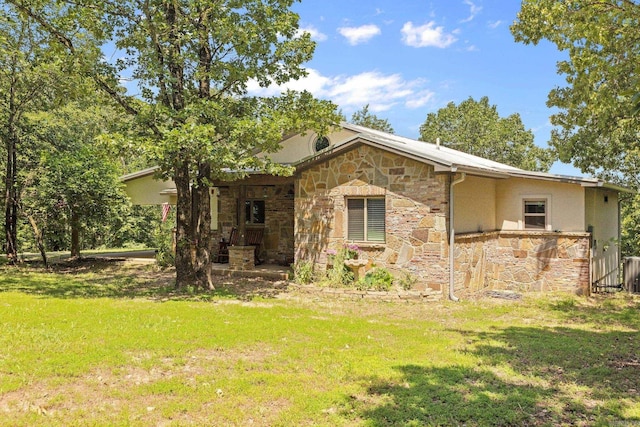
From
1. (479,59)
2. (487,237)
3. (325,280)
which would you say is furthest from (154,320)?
A: (479,59)

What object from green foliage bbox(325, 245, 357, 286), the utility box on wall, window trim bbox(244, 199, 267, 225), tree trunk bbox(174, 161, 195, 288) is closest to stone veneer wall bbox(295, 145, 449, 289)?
green foliage bbox(325, 245, 357, 286)

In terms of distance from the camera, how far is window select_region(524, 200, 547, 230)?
13.0 metres

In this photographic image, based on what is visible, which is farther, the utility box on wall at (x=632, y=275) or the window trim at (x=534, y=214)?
the utility box on wall at (x=632, y=275)

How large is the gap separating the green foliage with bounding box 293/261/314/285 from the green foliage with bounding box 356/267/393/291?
1559mm

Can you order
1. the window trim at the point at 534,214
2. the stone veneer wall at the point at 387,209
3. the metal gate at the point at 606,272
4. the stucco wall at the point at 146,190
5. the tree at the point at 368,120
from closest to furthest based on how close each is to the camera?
the stone veneer wall at the point at 387,209
the window trim at the point at 534,214
the metal gate at the point at 606,272
the stucco wall at the point at 146,190
the tree at the point at 368,120

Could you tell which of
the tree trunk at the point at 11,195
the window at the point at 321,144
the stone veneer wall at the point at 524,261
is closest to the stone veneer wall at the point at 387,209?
the stone veneer wall at the point at 524,261

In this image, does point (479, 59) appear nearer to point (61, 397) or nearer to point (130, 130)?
point (130, 130)

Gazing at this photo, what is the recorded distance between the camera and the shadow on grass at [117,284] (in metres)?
10.8

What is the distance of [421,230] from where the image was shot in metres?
11.1

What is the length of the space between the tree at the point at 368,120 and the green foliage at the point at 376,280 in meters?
35.8

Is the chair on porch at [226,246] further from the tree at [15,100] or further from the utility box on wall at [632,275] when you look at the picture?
the utility box on wall at [632,275]

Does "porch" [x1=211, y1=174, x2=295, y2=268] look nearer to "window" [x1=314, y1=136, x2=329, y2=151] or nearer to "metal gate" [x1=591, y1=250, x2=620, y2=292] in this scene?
"window" [x1=314, y1=136, x2=329, y2=151]

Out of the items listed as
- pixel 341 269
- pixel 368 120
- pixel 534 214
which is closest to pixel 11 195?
pixel 341 269

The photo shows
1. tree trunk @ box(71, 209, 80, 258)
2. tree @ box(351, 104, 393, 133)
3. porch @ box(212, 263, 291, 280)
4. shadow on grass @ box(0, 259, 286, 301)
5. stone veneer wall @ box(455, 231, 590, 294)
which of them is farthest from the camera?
tree @ box(351, 104, 393, 133)
